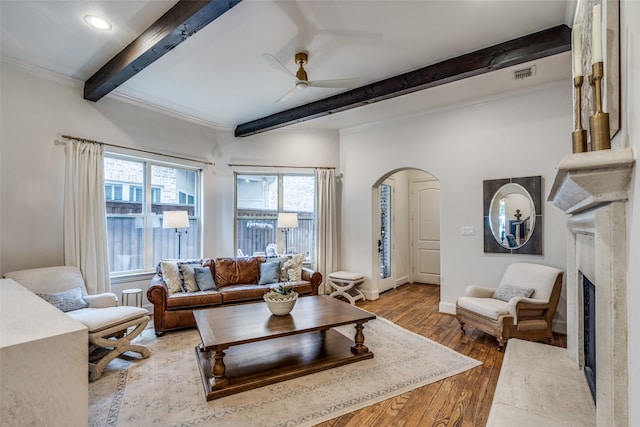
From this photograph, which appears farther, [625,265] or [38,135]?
[38,135]

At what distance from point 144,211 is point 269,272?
2.18m

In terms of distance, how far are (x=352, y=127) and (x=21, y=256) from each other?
5059 millimetres

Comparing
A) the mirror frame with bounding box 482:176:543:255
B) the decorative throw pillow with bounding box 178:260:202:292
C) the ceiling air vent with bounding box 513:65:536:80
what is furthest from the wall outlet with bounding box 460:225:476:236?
the decorative throw pillow with bounding box 178:260:202:292

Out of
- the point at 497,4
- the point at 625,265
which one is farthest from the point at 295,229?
the point at 625,265

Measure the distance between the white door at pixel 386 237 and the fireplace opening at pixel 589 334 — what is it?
3812mm

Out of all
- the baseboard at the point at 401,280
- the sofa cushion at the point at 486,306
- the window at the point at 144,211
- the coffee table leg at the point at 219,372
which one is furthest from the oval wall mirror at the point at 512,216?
the window at the point at 144,211

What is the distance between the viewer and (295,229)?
593cm

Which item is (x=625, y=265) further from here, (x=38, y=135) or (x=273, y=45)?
(x=38, y=135)

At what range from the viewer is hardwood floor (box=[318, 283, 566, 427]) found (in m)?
2.11

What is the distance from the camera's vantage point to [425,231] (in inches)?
265

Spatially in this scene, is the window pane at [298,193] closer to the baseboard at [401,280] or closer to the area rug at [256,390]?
the baseboard at [401,280]

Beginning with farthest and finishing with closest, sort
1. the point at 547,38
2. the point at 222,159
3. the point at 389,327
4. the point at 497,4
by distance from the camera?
the point at 222,159, the point at 389,327, the point at 547,38, the point at 497,4

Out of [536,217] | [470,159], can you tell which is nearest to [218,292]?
[470,159]

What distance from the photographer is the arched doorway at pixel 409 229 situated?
6.12 m
